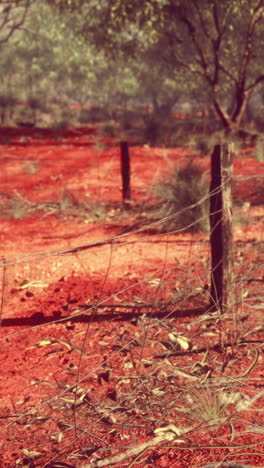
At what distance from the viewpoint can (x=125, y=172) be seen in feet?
26.7

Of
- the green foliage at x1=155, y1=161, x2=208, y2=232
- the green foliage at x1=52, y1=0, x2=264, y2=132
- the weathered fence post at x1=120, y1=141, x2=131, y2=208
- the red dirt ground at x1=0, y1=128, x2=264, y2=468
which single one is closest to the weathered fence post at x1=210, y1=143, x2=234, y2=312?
the red dirt ground at x1=0, y1=128, x2=264, y2=468

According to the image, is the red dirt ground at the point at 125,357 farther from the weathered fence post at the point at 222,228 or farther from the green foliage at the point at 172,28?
the green foliage at the point at 172,28

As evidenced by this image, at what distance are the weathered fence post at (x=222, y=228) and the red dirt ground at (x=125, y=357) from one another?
182 millimetres

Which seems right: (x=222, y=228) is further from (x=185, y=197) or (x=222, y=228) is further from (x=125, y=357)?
(x=185, y=197)

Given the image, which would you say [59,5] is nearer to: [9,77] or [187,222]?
[187,222]

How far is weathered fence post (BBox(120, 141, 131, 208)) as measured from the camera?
7.92 m

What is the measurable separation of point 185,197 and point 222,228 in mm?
3079

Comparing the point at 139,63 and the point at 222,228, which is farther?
the point at 139,63

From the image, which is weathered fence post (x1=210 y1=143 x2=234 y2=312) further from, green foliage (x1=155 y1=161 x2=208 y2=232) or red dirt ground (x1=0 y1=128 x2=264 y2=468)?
green foliage (x1=155 y1=161 x2=208 y2=232)

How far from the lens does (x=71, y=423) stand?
9.32ft

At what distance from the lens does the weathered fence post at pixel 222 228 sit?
3.81 m

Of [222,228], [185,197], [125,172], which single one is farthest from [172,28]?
[222,228]

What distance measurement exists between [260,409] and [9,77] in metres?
37.0

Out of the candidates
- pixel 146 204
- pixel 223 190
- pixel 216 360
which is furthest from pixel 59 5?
pixel 216 360
